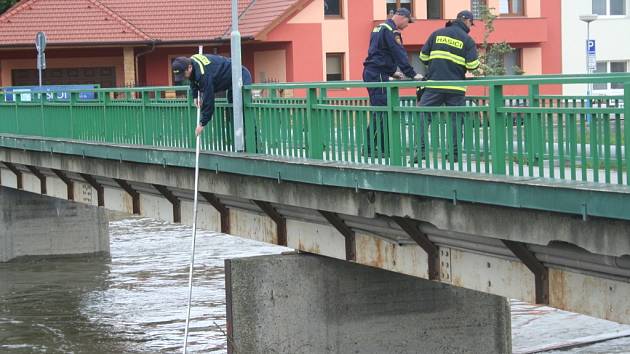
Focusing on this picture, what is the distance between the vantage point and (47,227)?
31516 mm

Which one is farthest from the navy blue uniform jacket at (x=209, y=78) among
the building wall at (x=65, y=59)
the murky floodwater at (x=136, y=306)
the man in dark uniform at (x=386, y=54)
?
the building wall at (x=65, y=59)

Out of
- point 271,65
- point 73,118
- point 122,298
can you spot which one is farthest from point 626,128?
point 271,65

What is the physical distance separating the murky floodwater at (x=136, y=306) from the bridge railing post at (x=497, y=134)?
756 centimetres

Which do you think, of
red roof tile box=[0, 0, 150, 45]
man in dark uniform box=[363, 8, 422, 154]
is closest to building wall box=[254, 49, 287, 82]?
red roof tile box=[0, 0, 150, 45]

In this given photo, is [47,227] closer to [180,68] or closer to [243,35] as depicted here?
[243,35]

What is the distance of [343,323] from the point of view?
1590cm

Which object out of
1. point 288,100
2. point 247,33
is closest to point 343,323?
point 288,100

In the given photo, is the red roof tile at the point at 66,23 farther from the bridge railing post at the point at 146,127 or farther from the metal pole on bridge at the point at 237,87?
the metal pole on bridge at the point at 237,87

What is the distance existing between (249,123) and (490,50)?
29760 mm

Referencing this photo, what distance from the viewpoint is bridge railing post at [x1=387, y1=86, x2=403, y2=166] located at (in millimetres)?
12480

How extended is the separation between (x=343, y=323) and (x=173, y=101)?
385 centimetres

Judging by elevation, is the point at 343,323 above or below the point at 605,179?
below

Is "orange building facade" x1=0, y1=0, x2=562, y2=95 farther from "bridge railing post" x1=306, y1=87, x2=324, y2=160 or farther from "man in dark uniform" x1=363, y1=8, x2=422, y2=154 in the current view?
"bridge railing post" x1=306, y1=87, x2=324, y2=160

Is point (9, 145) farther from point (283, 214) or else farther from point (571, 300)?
point (571, 300)
